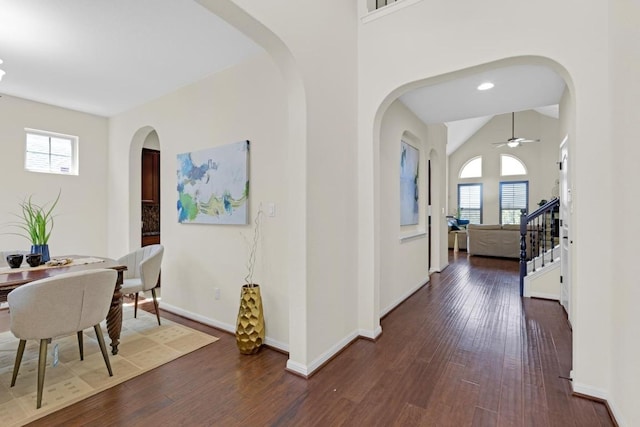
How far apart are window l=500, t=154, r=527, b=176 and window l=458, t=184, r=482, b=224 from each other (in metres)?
0.92

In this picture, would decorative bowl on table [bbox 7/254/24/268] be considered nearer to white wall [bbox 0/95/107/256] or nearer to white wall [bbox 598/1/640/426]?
white wall [bbox 0/95/107/256]

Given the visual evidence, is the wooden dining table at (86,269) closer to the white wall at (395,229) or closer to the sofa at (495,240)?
the white wall at (395,229)

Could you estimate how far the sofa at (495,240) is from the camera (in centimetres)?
711

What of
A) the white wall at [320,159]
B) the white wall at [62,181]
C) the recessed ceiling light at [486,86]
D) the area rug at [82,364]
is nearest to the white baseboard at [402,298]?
the white wall at [320,159]

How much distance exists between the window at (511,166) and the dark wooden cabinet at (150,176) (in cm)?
1070

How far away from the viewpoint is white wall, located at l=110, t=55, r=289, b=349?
2.78m

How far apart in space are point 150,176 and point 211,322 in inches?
126

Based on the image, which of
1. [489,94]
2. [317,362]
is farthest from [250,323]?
[489,94]

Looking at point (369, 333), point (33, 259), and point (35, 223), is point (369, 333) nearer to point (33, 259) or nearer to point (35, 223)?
point (33, 259)

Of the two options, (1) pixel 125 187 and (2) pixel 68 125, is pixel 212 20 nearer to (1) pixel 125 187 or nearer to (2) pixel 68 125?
(1) pixel 125 187

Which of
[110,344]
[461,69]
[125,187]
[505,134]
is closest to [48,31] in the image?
[125,187]

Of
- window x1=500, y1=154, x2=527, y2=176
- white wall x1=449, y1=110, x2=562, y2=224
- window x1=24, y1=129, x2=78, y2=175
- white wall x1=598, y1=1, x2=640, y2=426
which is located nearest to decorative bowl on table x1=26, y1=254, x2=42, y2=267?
window x1=24, y1=129, x2=78, y2=175

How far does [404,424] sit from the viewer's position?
177 cm

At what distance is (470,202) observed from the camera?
36.9 ft
